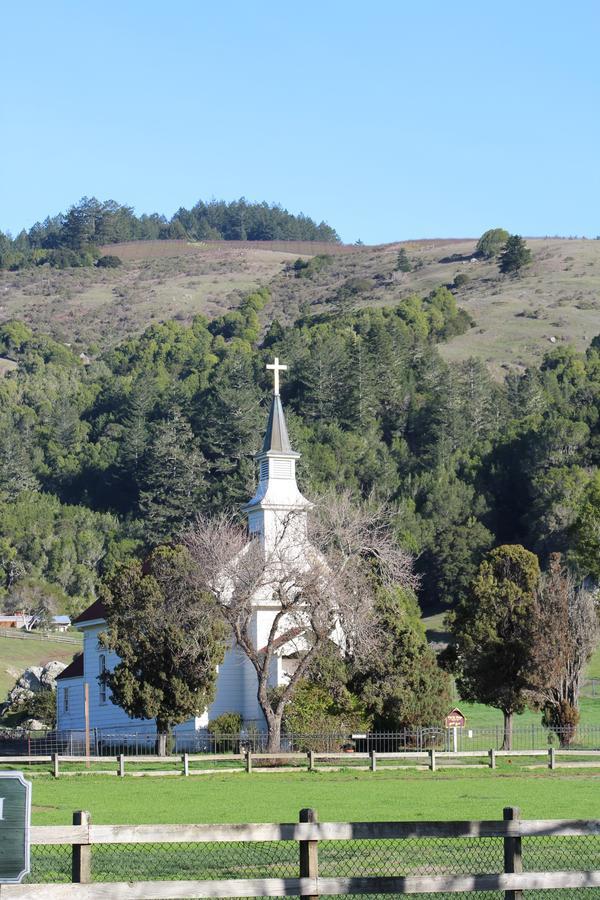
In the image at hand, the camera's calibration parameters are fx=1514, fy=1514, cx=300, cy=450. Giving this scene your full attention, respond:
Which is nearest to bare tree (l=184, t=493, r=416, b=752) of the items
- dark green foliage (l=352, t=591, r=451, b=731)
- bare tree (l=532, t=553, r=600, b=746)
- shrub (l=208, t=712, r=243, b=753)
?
dark green foliage (l=352, t=591, r=451, b=731)

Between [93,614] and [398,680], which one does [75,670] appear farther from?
[398,680]

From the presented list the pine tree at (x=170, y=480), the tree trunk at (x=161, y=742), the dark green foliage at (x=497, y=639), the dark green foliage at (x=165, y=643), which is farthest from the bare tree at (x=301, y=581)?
the pine tree at (x=170, y=480)

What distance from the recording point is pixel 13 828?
11305 millimetres

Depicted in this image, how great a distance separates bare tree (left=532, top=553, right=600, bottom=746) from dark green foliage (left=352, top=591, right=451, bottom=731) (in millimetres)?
3430

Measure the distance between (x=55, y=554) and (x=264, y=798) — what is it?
9254cm

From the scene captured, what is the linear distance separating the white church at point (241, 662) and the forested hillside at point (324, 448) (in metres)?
38.4

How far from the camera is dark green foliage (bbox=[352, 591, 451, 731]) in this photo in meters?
49.4

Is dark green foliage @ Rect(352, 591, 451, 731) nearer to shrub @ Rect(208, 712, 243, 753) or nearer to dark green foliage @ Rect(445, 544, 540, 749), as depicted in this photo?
dark green foliage @ Rect(445, 544, 540, 749)

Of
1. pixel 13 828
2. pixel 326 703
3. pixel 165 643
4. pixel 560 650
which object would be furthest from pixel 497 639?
pixel 13 828

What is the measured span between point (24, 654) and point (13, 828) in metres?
74.4

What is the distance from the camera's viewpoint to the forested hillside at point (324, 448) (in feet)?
378

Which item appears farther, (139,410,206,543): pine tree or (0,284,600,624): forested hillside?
(139,410,206,543): pine tree

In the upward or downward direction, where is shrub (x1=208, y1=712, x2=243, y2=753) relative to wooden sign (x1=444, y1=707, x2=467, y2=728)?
downward

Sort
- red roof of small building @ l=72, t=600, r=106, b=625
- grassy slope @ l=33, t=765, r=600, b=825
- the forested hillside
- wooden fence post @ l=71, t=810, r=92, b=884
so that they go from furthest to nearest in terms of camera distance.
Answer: the forested hillside → red roof of small building @ l=72, t=600, r=106, b=625 → grassy slope @ l=33, t=765, r=600, b=825 → wooden fence post @ l=71, t=810, r=92, b=884
